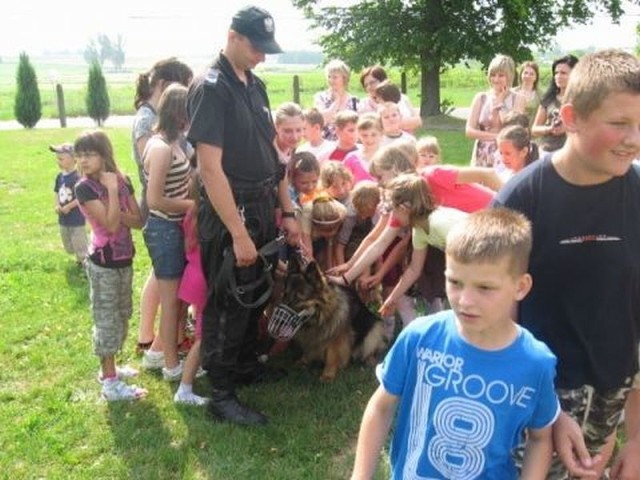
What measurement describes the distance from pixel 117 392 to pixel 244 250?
143 cm

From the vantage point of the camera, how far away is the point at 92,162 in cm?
390

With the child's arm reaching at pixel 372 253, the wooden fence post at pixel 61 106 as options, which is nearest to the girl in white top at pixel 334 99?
the child's arm reaching at pixel 372 253

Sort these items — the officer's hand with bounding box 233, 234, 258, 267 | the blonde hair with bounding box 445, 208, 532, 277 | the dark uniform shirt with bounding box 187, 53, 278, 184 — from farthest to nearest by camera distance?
the officer's hand with bounding box 233, 234, 258, 267
the dark uniform shirt with bounding box 187, 53, 278, 184
the blonde hair with bounding box 445, 208, 532, 277

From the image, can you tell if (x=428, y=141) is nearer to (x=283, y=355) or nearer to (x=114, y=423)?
(x=283, y=355)

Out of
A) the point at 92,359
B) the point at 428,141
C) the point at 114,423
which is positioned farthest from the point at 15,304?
the point at 428,141

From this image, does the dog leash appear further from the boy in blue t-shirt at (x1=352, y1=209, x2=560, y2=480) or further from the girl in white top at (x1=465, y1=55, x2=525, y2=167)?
the girl in white top at (x1=465, y1=55, x2=525, y2=167)

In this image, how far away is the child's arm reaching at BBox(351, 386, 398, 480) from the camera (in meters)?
1.83

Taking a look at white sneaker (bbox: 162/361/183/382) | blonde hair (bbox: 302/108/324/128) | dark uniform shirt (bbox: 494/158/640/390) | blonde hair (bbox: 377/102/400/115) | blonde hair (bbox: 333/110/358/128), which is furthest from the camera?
blonde hair (bbox: 377/102/400/115)

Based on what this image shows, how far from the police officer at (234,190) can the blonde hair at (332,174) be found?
732 millimetres

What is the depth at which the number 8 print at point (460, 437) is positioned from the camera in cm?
180

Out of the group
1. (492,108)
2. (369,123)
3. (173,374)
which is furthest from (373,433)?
(492,108)

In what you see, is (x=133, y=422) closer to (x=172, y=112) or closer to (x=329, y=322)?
(x=329, y=322)

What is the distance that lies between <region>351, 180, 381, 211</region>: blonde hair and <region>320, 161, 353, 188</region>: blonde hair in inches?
8.3

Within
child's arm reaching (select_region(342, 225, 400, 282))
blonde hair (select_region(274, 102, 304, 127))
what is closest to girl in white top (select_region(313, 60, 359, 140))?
blonde hair (select_region(274, 102, 304, 127))
